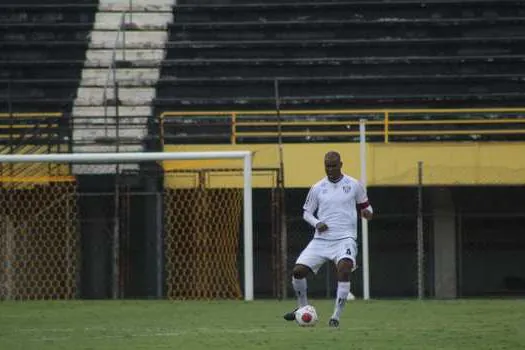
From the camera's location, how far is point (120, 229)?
21828 millimetres

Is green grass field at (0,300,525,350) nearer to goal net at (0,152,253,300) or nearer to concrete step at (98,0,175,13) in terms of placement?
goal net at (0,152,253,300)

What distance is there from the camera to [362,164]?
19.4 meters

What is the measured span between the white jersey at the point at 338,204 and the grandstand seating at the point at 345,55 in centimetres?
963

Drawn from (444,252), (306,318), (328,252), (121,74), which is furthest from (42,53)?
(306,318)

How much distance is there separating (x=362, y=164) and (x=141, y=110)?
5.36 m

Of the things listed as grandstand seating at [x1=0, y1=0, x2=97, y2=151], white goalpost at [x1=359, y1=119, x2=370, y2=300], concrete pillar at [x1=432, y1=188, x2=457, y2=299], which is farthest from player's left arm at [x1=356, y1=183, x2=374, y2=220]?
grandstand seating at [x1=0, y1=0, x2=97, y2=151]

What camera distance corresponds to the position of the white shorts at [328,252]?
12.7m

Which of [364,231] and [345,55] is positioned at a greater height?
[345,55]

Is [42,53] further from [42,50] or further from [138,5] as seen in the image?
[138,5]

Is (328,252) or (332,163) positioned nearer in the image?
(332,163)

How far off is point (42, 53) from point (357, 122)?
6.66m

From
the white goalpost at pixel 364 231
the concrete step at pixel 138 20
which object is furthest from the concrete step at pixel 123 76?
the white goalpost at pixel 364 231

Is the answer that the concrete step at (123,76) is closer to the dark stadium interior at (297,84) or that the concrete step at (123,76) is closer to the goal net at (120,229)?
the dark stadium interior at (297,84)

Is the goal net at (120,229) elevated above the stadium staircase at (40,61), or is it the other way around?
the stadium staircase at (40,61)
